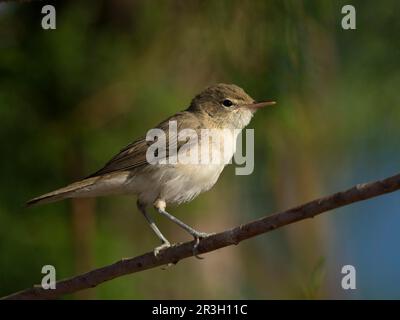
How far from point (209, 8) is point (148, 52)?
799 millimetres

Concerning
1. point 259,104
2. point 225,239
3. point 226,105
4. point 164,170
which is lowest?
point 225,239

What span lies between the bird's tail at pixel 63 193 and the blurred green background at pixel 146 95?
0.56 meters

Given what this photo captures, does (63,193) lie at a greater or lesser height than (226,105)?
lesser

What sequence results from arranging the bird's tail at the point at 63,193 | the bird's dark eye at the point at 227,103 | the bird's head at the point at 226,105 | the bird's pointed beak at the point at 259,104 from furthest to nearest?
the bird's dark eye at the point at 227,103, the bird's head at the point at 226,105, the bird's pointed beak at the point at 259,104, the bird's tail at the point at 63,193

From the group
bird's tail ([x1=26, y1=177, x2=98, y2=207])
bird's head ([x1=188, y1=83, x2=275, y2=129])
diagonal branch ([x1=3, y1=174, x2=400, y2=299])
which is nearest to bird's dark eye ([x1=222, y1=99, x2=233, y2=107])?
bird's head ([x1=188, y1=83, x2=275, y2=129])

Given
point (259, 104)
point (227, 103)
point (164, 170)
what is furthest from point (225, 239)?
point (227, 103)

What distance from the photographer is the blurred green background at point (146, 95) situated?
14.4ft

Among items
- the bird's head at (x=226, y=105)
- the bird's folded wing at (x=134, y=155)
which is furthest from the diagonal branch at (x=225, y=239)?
the bird's head at (x=226, y=105)

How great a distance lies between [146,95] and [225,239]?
7.22ft

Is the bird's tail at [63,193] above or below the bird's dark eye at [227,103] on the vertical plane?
below

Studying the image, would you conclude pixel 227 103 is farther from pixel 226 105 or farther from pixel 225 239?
pixel 225 239

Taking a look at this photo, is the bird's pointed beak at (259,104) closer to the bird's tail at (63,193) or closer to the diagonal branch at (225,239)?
the bird's tail at (63,193)

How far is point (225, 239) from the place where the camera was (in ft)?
9.82

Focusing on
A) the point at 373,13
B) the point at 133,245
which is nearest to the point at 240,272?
the point at 133,245
